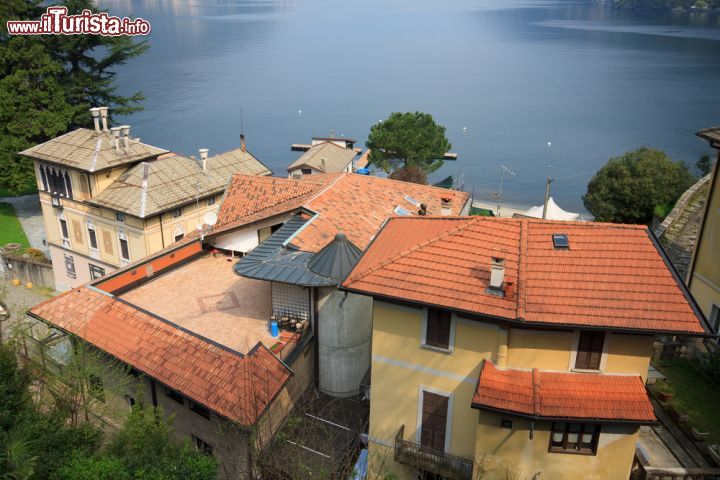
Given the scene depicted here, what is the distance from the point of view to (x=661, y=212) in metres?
42.5

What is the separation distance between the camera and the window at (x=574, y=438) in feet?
52.9

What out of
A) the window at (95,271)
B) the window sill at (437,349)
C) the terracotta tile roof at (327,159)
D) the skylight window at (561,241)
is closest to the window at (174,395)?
the window sill at (437,349)

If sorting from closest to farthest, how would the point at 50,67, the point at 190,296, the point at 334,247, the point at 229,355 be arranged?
1. the point at 229,355
2. the point at 334,247
3. the point at 190,296
4. the point at 50,67

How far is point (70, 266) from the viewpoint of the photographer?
42.8m

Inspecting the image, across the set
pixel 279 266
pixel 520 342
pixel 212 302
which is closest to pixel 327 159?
pixel 212 302

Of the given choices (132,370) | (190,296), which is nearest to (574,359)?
(132,370)

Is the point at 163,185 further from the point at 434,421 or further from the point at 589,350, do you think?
the point at 589,350

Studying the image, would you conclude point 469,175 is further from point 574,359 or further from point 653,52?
point 653,52

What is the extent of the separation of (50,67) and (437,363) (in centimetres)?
5044

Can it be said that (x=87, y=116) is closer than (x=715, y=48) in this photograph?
Yes

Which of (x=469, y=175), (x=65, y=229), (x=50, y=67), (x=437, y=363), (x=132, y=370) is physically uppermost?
(x=50, y=67)

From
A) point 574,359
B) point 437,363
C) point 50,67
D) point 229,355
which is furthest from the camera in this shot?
point 50,67

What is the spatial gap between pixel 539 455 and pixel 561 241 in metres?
6.16

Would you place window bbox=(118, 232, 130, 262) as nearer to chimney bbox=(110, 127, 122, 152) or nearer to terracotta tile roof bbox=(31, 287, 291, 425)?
chimney bbox=(110, 127, 122, 152)
